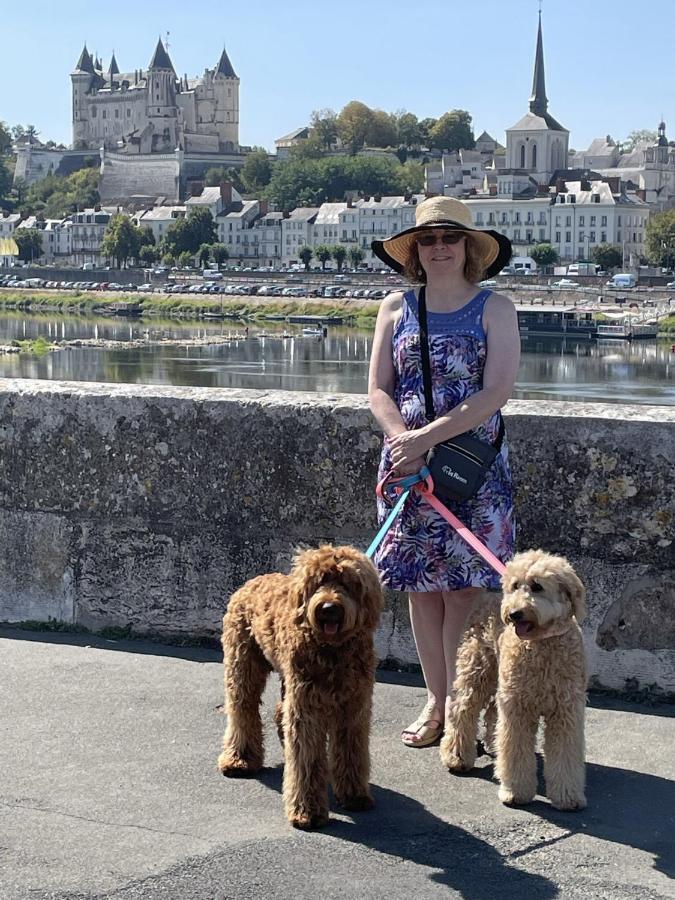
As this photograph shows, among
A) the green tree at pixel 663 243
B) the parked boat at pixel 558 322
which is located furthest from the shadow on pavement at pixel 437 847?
the green tree at pixel 663 243

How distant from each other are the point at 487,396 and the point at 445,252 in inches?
17.6

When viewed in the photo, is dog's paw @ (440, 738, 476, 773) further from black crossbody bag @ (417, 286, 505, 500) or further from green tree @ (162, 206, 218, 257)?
green tree @ (162, 206, 218, 257)

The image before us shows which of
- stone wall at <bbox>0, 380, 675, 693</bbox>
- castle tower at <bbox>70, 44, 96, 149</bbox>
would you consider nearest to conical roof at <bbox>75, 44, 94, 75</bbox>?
castle tower at <bbox>70, 44, 96, 149</bbox>

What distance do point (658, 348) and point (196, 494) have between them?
61083 mm

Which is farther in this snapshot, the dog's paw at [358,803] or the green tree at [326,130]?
the green tree at [326,130]

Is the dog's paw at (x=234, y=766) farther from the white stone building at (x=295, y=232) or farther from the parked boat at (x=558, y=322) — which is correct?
the white stone building at (x=295, y=232)

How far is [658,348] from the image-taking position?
63.5 meters

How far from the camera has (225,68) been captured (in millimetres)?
163750

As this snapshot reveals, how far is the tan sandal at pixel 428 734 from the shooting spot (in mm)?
3787

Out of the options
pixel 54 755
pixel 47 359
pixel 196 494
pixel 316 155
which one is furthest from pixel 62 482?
pixel 316 155

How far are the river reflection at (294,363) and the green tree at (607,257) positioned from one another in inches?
1331

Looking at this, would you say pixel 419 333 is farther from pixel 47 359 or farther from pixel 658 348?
pixel 658 348

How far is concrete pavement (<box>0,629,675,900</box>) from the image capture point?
2871 mm

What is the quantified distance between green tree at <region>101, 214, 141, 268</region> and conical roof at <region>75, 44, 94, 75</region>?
5710cm
